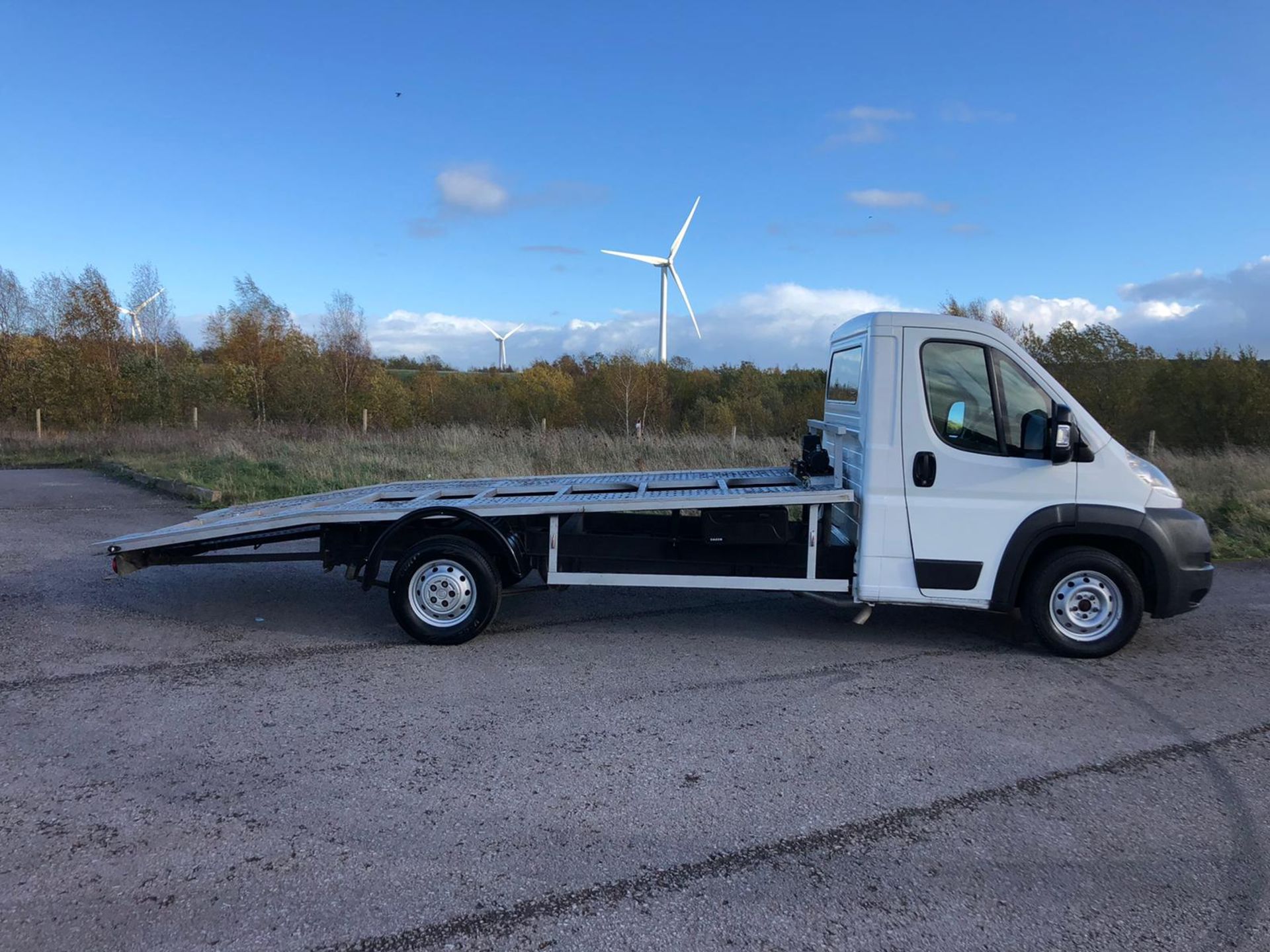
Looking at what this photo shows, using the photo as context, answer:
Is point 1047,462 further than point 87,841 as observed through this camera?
Yes

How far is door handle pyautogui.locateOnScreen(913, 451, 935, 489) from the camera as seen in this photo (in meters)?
5.81

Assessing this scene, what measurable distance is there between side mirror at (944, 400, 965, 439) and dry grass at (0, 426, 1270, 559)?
695 cm

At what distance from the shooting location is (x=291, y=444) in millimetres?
21500

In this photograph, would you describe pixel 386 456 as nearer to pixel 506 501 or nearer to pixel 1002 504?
pixel 506 501

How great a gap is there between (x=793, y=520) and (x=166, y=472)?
48.6 ft

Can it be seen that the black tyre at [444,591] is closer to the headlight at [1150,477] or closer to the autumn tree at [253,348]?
the headlight at [1150,477]

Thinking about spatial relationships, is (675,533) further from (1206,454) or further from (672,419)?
(672,419)

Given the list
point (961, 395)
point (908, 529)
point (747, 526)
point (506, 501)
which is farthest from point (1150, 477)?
point (506, 501)

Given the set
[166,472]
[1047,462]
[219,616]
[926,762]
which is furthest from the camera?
[166,472]

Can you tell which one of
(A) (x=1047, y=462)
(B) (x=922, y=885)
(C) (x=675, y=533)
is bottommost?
(B) (x=922, y=885)

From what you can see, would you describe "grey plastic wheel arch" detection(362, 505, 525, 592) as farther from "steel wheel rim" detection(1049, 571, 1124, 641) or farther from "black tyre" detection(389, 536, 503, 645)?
"steel wheel rim" detection(1049, 571, 1124, 641)

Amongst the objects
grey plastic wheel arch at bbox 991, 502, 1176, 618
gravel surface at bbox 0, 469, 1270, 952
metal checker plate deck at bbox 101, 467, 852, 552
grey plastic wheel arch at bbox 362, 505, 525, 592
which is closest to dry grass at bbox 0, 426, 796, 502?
metal checker plate deck at bbox 101, 467, 852, 552

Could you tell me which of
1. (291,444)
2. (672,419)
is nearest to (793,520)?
(291,444)

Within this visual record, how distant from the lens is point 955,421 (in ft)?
19.2
